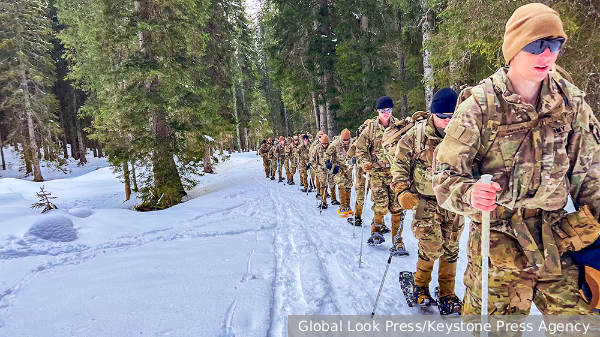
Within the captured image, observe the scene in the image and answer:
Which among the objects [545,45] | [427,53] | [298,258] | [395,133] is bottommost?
[298,258]

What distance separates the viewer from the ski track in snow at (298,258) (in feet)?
11.0

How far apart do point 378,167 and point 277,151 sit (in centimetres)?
1221

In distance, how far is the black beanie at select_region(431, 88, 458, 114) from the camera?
306 cm

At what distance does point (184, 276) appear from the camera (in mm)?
3949

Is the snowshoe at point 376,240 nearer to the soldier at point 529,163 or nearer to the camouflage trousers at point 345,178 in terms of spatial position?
the camouflage trousers at point 345,178

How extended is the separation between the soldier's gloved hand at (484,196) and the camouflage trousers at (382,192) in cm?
368

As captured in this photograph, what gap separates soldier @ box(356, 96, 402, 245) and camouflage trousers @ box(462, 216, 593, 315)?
3.20m

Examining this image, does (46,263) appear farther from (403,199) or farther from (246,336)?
(403,199)

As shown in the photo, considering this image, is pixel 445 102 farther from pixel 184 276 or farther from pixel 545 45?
pixel 184 276

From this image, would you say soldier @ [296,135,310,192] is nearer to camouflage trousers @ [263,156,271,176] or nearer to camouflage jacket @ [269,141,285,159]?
camouflage jacket @ [269,141,285,159]

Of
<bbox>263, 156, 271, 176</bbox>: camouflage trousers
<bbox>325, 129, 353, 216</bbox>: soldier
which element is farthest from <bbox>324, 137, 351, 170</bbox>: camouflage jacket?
<bbox>263, 156, 271, 176</bbox>: camouflage trousers

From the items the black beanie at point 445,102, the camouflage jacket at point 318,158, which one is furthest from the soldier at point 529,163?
the camouflage jacket at point 318,158

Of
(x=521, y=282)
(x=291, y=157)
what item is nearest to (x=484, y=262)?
(x=521, y=282)

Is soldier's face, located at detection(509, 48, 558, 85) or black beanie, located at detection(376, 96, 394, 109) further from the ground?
black beanie, located at detection(376, 96, 394, 109)
